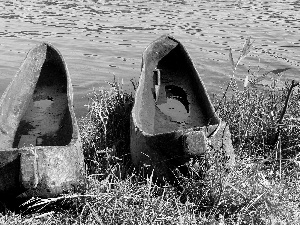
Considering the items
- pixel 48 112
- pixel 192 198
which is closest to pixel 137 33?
pixel 48 112

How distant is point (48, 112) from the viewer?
18.8 feet

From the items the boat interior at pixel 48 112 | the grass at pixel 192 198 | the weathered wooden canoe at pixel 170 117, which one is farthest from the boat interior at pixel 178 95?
the boat interior at pixel 48 112

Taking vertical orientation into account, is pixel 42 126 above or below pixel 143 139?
below

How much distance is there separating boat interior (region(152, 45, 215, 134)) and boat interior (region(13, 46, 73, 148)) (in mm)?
1135

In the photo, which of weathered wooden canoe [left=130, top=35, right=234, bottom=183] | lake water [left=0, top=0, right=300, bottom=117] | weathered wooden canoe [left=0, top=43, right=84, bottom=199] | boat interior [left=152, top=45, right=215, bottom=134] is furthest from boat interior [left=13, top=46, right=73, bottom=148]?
boat interior [left=152, top=45, right=215, bottom=134]

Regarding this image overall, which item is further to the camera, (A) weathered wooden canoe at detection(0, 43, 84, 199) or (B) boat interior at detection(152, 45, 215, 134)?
(B) boat interior at detection(152, 45, 215, 134)

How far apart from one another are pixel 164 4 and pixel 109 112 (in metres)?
11.9

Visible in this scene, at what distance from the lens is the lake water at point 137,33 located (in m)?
8.81

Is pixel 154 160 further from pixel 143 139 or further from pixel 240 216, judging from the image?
pixel 240 216

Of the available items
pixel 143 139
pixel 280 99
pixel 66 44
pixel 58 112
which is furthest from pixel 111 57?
pixel 143 139

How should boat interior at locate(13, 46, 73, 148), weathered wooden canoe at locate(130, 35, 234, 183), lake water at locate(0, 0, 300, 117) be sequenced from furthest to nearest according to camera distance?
lake water at locate(0, 0, 300, 117) → boat interior at locate(13, 46, 73, 148) → weathered wooden canoe at locate(130, 35, 234, 183)

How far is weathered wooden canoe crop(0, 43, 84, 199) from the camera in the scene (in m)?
3.51

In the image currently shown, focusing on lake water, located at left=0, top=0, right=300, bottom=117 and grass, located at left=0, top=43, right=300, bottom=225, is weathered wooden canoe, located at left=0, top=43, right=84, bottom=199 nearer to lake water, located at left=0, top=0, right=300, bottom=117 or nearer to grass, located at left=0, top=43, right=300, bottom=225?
grass, located at left=0, top=43, right=300, bottom=225

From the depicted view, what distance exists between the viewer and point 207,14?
14539 mm
